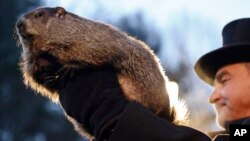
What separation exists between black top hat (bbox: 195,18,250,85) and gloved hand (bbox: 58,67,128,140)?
518 mm


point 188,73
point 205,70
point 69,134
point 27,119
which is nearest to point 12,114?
point 27,119

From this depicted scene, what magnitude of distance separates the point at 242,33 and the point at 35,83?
766 millimetres

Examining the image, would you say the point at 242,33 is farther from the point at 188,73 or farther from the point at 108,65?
the point at 188,73

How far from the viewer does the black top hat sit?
209 centimetres

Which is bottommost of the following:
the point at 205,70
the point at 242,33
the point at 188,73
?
the point at 205,70

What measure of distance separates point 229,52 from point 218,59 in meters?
0.06

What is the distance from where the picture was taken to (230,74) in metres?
2.04

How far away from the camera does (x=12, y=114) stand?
36.7 ft

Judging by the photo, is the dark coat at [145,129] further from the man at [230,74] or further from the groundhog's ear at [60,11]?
the groundhog's ear at [60,11]

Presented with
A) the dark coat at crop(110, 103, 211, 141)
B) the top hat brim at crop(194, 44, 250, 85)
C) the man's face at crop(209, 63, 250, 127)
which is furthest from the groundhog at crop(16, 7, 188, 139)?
the top hat brim at crop(194, 44, 250, 85)

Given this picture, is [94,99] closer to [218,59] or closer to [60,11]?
[60,11]

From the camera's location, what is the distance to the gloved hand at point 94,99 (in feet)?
5.24

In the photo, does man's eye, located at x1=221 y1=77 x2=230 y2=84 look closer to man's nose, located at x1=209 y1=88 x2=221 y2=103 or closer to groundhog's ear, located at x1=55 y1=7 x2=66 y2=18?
man's nose, located at x1=209 y1=88 x2=221 y2=103

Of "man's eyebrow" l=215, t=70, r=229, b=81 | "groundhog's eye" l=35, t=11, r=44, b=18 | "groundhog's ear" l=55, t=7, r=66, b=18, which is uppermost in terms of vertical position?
"man's eyebrow" l=215, t=70, r=229, b=81
